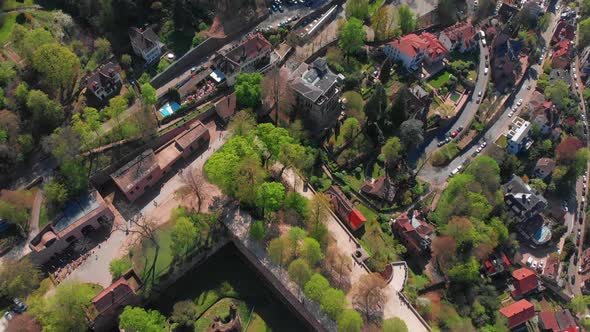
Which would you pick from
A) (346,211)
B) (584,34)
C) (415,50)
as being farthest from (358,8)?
(584,34)

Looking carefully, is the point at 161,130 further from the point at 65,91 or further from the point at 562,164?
the point at 562,164

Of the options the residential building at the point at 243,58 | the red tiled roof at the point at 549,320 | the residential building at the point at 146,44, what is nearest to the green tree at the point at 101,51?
the residential building at the point at 146,44

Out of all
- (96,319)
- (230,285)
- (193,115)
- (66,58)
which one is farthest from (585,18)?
(96,319)

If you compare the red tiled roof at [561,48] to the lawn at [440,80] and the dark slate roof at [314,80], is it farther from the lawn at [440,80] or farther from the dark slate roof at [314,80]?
the dark slate roof at [314,80]

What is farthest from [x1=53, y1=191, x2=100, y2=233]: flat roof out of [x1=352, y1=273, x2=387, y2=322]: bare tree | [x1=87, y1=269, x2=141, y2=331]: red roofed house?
[x1=352, y1=273, x2=387, y2=322]: bare tree

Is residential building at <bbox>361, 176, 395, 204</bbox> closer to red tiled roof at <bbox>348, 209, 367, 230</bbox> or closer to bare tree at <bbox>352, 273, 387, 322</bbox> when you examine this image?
red tiled roof at <bbox>348, 209, 367, 230</bbox>

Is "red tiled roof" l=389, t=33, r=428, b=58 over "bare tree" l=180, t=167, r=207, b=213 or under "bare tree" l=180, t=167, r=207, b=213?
over

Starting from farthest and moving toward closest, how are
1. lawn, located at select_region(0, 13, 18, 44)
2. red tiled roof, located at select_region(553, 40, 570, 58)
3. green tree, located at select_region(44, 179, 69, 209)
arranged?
red tiled roof, located at select_region(553, 40, 570, 58) → lawn, located at select_region(0, 13, 18, 44) → green tree, located at select_region(44, 179, 69, 209)
